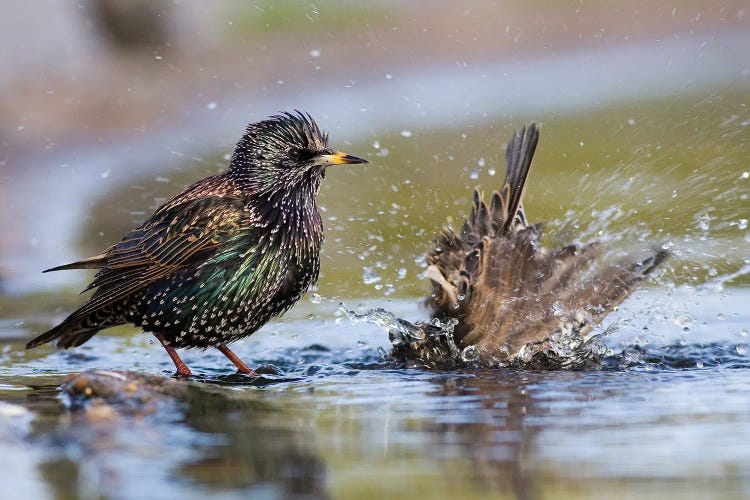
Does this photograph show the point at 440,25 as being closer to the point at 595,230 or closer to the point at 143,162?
the point at 143,162

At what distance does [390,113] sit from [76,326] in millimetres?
7747

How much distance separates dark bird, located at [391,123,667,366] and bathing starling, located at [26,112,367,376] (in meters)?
0.68

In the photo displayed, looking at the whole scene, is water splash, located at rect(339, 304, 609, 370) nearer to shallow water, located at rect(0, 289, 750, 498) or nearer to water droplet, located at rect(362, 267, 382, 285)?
shallow water, located at rect(0, 289, 750, 498)

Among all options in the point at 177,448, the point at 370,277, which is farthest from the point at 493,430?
the point at 370,277

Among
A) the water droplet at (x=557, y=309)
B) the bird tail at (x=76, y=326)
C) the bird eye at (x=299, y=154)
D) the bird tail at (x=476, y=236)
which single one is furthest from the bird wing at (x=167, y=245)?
the water droplet at (x=557, y=309)

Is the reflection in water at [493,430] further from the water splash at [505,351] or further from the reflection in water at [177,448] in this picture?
the reflection in water at [177,448]

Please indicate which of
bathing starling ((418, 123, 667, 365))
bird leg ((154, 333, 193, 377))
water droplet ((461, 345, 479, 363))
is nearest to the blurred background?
bathing starling ((418, 123, 667, 365))

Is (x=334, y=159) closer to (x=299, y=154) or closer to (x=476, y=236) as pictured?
(x=299, y=154)

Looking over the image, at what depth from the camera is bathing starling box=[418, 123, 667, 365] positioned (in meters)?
6.22

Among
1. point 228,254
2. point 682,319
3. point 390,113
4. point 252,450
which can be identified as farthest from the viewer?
→ point 390,113

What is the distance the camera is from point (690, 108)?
42.6ft

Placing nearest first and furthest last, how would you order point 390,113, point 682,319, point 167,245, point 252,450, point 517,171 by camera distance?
point 252,450, point 167,245, point 517,171, point 682,319, point 390,113

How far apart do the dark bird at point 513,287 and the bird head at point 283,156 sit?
2.54 ft

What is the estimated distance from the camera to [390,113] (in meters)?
13.8
